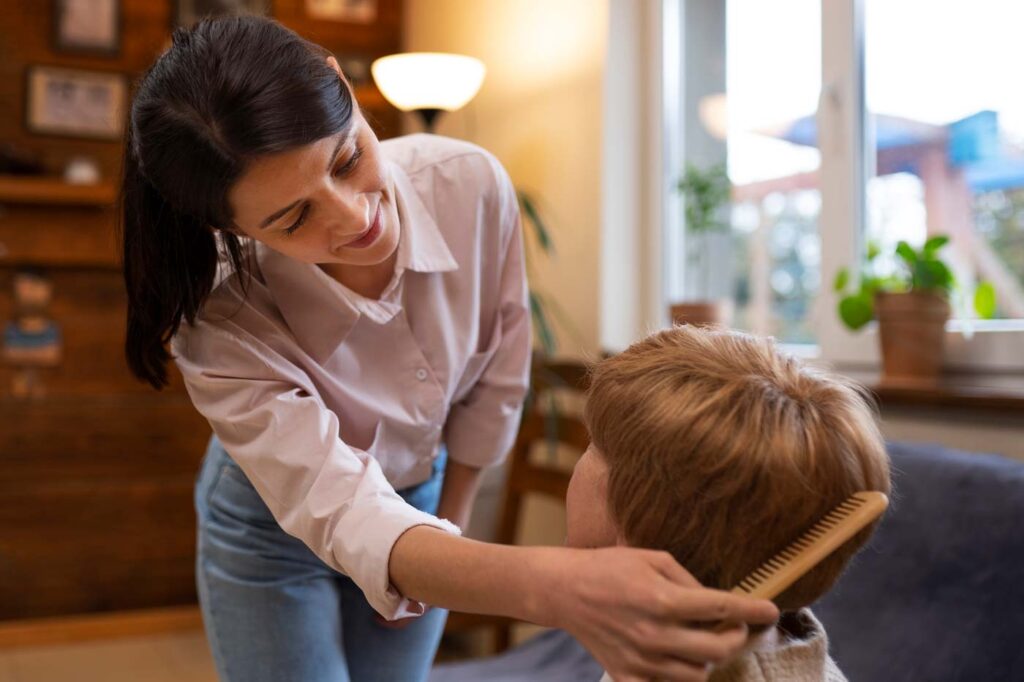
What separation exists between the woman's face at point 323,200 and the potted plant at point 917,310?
1.20m

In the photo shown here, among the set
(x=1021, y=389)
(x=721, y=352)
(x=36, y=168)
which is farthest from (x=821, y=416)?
(x=36, y=168)

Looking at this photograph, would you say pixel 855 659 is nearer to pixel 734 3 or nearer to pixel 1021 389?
pixel 1021 389

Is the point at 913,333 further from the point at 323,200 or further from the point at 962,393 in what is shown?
the point at 323,200

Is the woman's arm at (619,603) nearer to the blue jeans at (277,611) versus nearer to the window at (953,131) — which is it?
the blue jeans at (277,611)

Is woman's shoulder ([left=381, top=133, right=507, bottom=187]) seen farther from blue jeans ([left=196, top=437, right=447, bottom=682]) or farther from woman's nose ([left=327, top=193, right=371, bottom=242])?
blue jeans ([left=196, top=437, right=447, bottom=682])

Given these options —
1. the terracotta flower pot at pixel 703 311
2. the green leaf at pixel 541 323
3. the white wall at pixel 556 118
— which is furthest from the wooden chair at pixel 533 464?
the terracotta flower pot at pixel 703 311

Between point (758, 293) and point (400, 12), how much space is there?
241 cm

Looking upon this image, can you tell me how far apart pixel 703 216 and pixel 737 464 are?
1930 mm

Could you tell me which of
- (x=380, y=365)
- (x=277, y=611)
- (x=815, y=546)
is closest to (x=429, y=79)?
(x=380, y=365)

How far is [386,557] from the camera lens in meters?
0.94

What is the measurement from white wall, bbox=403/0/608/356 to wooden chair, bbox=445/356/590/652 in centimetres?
19

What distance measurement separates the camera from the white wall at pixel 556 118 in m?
3.04

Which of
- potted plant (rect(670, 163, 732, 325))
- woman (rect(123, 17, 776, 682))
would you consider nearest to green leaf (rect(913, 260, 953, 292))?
potted plant (rect(670, 163, 732, 325))

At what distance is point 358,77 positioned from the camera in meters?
4.30
